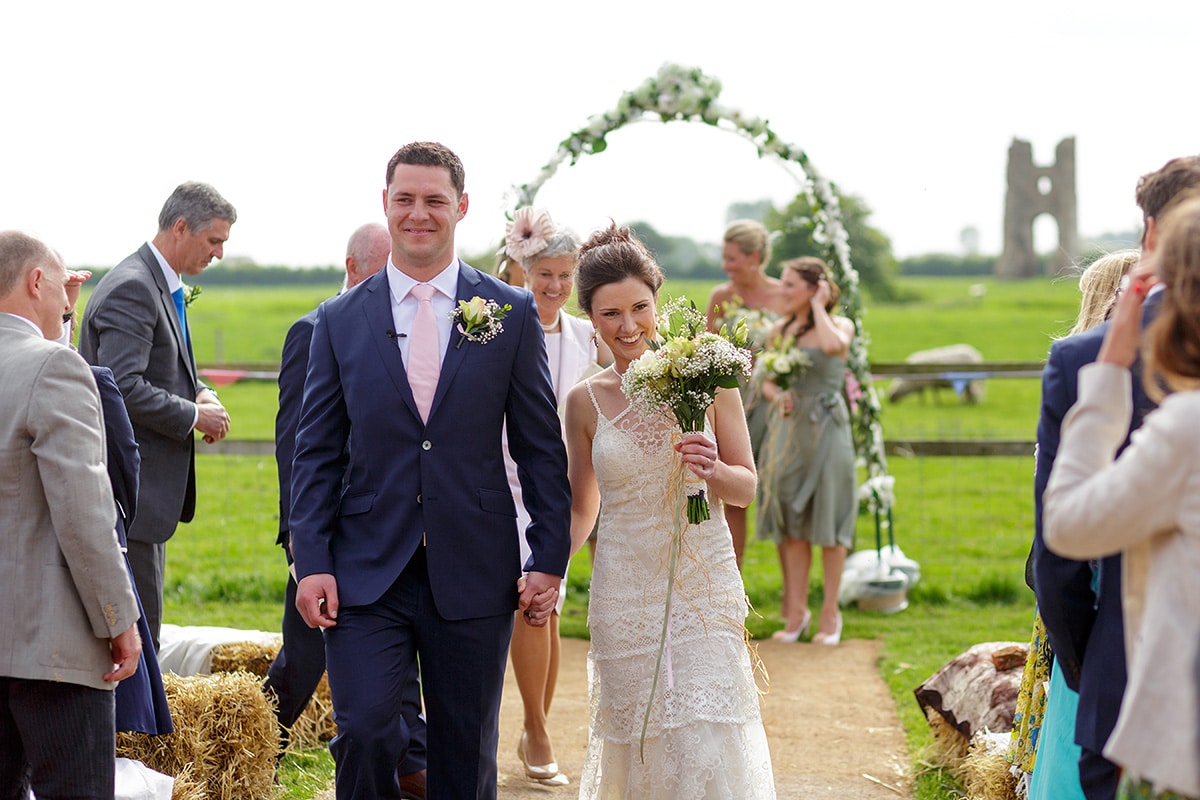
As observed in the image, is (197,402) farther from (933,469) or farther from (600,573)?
(933,469)

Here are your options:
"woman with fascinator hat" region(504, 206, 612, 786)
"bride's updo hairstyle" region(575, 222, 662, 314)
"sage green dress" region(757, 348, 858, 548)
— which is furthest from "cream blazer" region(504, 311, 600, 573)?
"sage green dress" region(757, 348, 858, 548)

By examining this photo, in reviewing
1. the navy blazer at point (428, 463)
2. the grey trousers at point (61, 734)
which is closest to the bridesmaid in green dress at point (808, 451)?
the navy blazer at point (428, 463)

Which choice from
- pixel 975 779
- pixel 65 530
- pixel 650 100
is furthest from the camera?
pixel 650 100

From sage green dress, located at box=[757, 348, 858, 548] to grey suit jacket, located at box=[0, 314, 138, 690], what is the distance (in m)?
5.87

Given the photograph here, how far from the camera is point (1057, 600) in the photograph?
3074mm

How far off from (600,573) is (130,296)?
106 inches

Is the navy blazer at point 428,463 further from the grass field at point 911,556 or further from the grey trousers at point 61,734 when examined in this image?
the grass field at point 911,556

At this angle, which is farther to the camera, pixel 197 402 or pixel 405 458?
pixel 197 402

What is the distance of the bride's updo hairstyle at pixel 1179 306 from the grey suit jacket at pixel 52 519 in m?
2.79

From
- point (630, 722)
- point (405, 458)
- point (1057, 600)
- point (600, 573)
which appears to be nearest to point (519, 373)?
point (405, 458)

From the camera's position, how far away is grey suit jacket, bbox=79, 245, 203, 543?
573cm

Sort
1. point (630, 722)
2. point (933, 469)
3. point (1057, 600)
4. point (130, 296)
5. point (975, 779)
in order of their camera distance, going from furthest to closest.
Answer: point (933, 469) < point (130, 296) < point (975, 779) < point (630, 722) < point (1057, 600)

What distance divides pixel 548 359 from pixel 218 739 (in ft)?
7.13

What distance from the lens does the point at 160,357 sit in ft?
19.6
